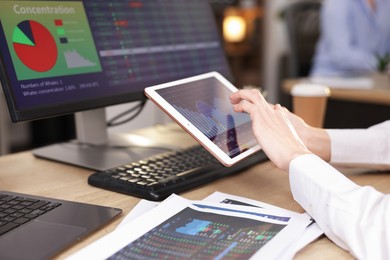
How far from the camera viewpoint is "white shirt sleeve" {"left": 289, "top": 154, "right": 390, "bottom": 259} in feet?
2.05

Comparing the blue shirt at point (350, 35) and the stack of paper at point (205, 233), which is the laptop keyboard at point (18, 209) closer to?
the stack of paper at point (205, 233)

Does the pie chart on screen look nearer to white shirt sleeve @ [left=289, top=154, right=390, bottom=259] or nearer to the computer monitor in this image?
the computer monitor

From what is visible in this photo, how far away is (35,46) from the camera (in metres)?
0.93

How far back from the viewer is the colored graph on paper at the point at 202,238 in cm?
60

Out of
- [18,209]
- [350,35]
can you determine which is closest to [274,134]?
[18,209]

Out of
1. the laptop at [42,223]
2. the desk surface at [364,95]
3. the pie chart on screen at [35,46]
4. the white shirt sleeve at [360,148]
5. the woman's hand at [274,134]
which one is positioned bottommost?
the desk surface at [364,95]

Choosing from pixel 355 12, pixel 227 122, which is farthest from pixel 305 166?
pixel 355 12

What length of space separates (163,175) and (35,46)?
336mm

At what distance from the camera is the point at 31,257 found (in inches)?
23.2

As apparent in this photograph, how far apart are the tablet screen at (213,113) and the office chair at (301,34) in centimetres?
186

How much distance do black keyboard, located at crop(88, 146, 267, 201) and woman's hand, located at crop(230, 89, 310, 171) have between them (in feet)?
0.51

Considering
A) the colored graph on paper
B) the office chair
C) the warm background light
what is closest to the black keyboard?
the colored graph on paper

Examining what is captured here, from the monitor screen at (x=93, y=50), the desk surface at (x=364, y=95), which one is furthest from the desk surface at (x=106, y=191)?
the desk surface at (x=364, y=95)

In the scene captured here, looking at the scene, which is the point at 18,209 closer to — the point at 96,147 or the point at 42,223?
the point at 42,223
